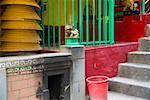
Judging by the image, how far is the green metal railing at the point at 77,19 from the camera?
5359mm

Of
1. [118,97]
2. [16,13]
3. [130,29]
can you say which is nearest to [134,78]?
[118,97]

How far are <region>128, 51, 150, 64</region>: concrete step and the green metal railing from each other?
54 cm

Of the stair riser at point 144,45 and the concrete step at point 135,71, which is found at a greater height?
the stair riser at point 144,45

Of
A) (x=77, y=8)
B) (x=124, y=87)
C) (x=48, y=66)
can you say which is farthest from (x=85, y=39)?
(x=48, y=66)

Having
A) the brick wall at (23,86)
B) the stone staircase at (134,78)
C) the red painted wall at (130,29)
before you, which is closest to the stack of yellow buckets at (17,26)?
the brick wall at (23,86)

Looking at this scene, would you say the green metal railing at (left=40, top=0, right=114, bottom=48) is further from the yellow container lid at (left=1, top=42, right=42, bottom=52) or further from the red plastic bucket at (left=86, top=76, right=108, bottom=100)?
the red plastic bucket at (left=86, top=76, right=108, bottom=100)

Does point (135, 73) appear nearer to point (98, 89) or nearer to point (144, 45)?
point (144, 45)

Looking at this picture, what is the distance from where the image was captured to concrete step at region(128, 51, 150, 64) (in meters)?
5.85

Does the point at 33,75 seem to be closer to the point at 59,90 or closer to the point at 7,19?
the point at 59,90

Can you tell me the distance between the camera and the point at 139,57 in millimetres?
5984

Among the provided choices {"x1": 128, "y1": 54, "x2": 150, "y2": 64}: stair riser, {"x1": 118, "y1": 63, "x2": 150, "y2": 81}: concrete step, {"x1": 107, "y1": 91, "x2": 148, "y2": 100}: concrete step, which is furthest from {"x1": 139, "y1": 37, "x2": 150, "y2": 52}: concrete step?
{"x1": 107, "y1": 91, "x2": 148, "y2": 100}: concrete step

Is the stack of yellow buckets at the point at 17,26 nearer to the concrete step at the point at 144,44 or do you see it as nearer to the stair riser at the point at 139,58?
the stair riser at the point at 139,58

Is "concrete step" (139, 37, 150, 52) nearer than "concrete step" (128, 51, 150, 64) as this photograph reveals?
No

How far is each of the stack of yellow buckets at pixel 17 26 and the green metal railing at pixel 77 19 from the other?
27.7 inches
